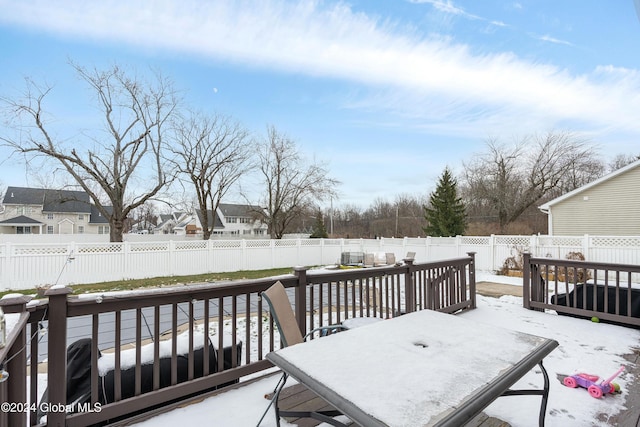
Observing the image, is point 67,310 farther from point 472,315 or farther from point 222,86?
point 222,86

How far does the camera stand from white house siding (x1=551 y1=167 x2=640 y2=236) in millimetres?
10539

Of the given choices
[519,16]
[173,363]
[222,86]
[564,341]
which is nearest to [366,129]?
[222,86]

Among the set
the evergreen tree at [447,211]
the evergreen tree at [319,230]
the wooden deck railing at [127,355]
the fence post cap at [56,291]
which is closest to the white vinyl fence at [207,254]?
the wooden deck railing at [127,355]

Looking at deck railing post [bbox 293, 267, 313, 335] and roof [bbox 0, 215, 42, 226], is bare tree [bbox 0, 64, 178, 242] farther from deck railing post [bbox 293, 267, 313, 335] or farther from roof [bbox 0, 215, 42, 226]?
roof [bbox 0, 215, 42, 226]

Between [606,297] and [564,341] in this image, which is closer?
[564,341]

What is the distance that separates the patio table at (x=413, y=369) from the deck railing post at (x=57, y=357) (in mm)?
1193

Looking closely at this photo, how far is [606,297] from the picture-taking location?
3975mm

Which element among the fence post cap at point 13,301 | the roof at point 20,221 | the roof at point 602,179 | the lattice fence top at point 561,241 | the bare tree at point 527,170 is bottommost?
the lattice fence top at point 561,241

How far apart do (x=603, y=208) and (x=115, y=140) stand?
19452 millimetres

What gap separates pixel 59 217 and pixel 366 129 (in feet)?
89.9

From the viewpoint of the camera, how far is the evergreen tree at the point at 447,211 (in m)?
18.2

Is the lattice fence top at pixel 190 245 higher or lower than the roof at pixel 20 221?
lower

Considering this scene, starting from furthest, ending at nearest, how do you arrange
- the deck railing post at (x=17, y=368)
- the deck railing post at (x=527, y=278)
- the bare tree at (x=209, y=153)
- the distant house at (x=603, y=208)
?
1. the bare tree at (x=209, y=153)
2. the distant house at (x=603, y=208)
3. the deck railing post at (x=527, y=278)
4. the deck railing post at (x=17, y=368)

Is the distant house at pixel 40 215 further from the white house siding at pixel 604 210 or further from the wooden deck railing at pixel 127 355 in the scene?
the white house siding at pixel 604 210
